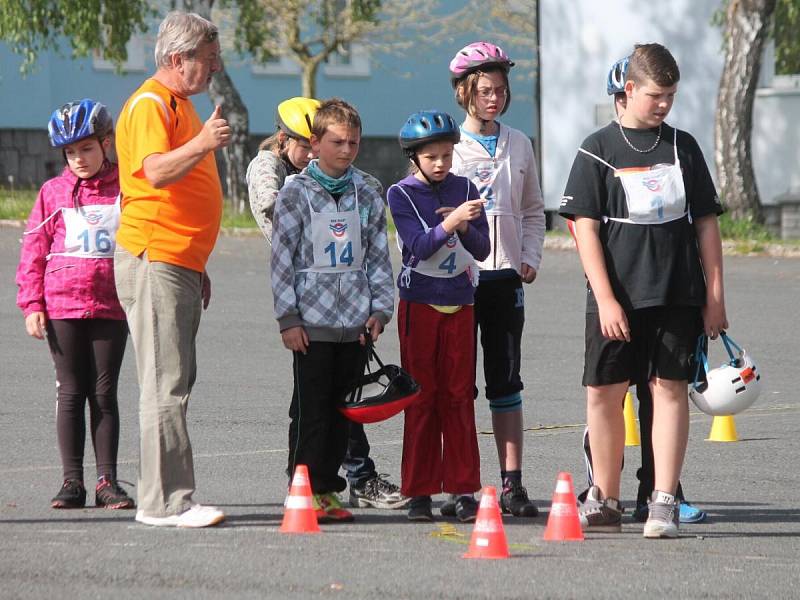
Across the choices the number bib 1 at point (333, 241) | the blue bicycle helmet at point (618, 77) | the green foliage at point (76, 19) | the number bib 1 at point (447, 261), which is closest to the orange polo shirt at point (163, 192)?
the number bib 1 at point (333, 241)

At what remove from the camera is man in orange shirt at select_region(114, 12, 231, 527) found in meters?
6.58

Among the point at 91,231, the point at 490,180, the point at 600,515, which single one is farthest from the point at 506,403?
the point at 91,231

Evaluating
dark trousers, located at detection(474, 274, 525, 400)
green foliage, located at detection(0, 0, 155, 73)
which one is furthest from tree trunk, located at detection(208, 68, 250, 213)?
dark trousers, located at detection(474, 274, 525, 400)

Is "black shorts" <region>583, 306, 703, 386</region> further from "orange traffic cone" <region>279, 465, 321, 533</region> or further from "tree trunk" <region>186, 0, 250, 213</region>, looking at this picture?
"tree trunk" <region>186, 0, 250, 213</region>

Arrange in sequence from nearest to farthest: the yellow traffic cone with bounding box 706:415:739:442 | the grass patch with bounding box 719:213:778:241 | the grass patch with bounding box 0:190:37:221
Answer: the yellow traffic cone with bounding box 706:415:739:442, the grass patch with bounding box 719:213:778:241, the grass patch with bounding box 0:190:37:221

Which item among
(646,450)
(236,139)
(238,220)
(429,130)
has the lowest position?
(646,450)

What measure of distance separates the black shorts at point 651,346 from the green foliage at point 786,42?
18.0m

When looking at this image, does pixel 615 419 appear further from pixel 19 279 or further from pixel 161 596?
pixel 19 279

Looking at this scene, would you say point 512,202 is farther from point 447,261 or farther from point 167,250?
point 167,250

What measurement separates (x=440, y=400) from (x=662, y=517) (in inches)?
45.4

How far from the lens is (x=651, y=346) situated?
689cm

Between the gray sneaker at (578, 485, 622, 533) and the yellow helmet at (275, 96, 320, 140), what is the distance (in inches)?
84.1

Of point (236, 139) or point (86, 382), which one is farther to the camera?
point (236, 139)

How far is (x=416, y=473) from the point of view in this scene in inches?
283
